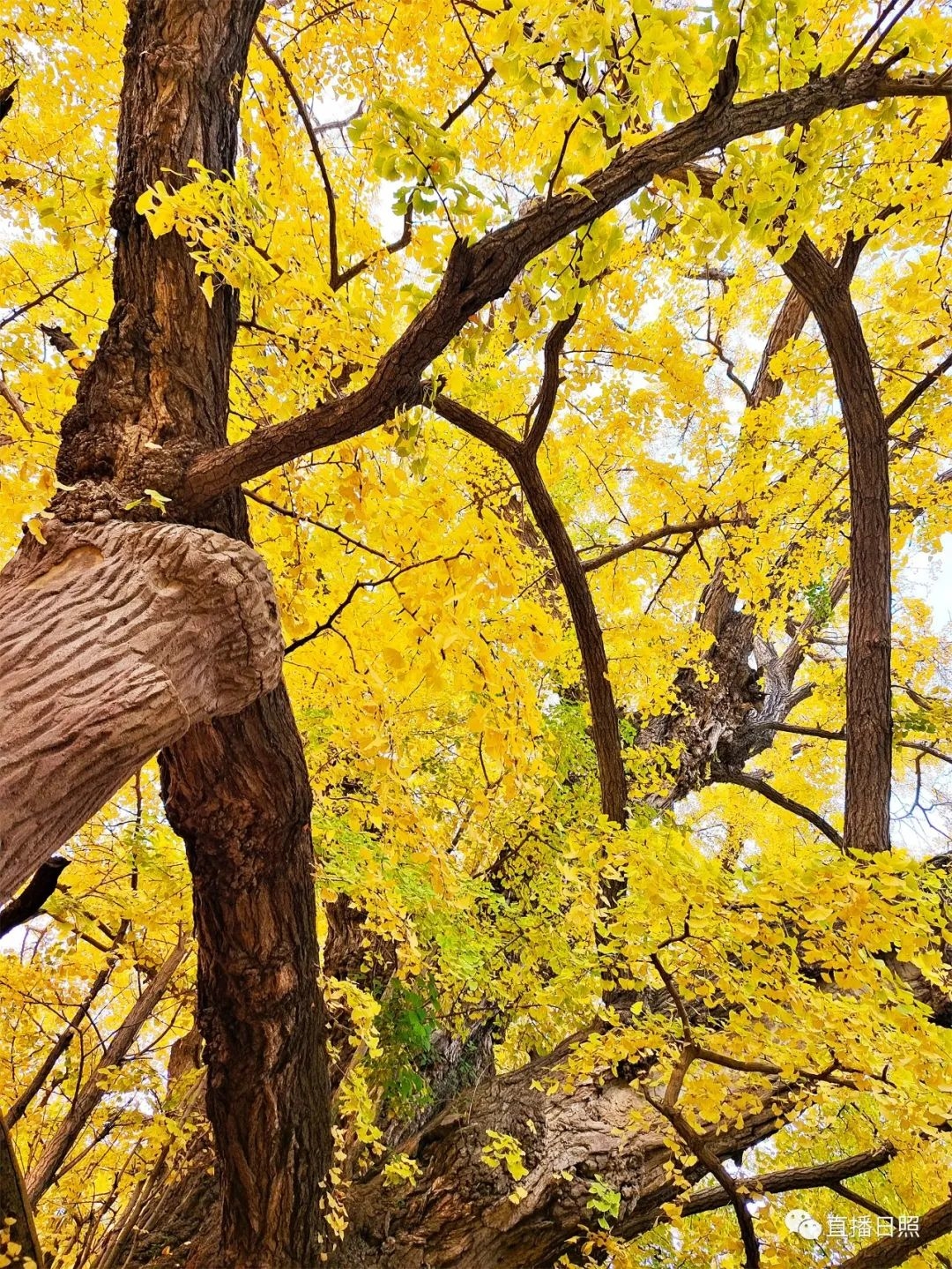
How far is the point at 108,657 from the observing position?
124cm

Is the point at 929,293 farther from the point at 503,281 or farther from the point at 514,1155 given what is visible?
the point at 514,1155

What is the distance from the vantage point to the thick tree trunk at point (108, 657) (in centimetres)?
110

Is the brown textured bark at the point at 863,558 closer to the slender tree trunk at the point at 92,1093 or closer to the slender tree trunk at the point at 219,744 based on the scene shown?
the slender tree trunk at the point at 219,744

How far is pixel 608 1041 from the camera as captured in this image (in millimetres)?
2867

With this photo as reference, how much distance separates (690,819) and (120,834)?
286 inches

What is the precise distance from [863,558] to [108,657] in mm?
4006

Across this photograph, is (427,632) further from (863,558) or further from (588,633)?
(863,558)

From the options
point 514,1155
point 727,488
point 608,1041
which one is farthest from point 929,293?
point 514,1155

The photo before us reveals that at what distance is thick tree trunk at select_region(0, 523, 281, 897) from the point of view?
1096 millimetres

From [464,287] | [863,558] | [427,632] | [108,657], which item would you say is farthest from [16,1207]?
[863,558]

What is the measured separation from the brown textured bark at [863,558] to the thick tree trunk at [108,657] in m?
3.48

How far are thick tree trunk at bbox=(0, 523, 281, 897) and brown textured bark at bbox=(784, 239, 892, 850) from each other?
3485 millimetres

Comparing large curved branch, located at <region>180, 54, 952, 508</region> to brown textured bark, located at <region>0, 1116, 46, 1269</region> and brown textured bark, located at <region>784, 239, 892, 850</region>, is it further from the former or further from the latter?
brown textured bark, located at <region>784, 239, 892, 850</region>

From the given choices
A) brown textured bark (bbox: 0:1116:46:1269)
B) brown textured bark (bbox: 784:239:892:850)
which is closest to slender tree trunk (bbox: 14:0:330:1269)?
brown textured bark (bbox: 0:1116:46:1269)
